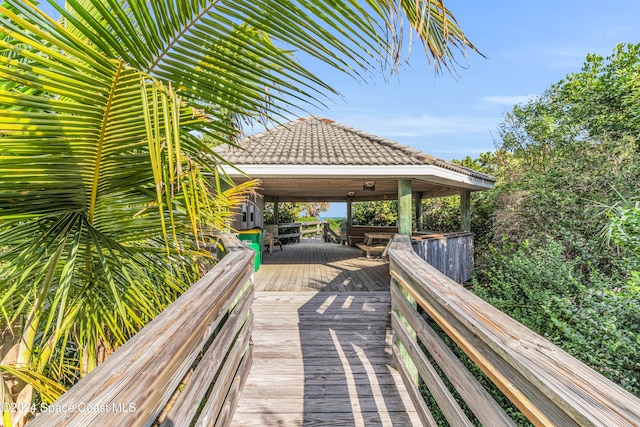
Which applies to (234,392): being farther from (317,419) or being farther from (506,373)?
(506,373)

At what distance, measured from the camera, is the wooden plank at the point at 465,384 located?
1.22 m

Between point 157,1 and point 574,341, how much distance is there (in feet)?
15.6

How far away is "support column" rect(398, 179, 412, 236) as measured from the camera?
18.8 feet

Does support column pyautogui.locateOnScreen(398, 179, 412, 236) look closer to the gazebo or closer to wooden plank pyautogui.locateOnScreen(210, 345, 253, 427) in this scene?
the gazebo

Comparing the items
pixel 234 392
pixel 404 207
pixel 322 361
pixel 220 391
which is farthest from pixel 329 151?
pixel 220 391

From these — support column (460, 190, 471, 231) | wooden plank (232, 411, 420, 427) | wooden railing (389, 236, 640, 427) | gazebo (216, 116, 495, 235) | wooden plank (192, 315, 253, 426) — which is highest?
gazebo (216, 116, 495, 235)

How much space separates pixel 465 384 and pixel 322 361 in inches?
82.4

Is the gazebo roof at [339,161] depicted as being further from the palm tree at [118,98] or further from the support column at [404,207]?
the palm tree at [118,98]

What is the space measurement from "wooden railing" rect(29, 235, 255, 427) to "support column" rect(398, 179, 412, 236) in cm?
394

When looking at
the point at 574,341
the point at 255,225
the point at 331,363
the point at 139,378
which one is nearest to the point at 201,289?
the point at 139,378

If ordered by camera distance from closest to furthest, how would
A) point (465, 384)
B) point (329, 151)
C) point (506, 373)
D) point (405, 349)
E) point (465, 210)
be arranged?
point (506, 373) → point (465, 384) → point (405, 349) → point (329, 151) → point (465, 210)

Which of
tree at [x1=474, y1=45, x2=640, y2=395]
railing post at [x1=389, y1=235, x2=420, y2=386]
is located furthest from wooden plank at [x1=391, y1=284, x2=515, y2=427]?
tree at [x1=474, y1=45, x2=640, y2=395]

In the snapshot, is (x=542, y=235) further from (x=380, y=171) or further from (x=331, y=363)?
(x=331, y=363)

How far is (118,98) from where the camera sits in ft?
3.15
